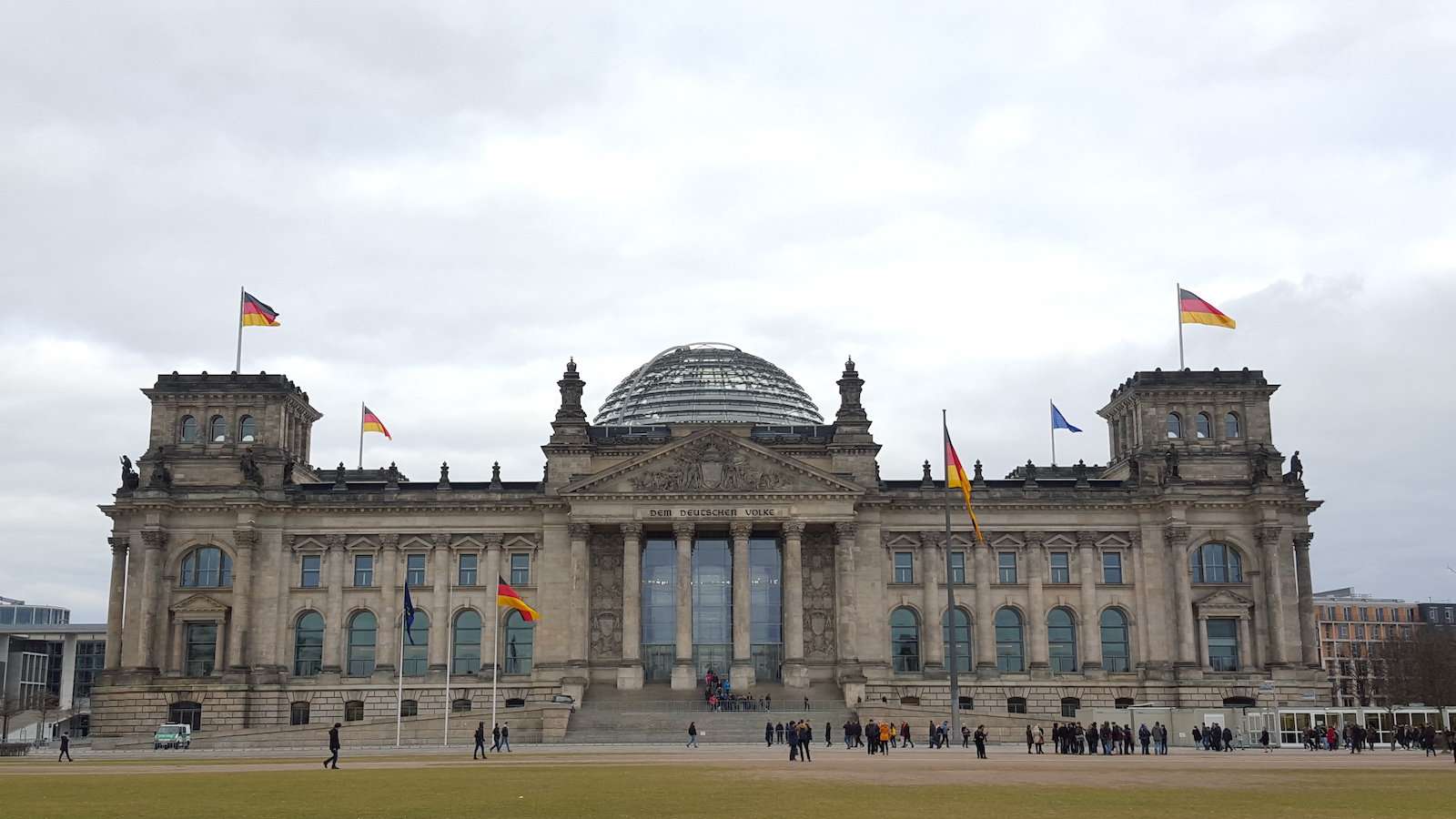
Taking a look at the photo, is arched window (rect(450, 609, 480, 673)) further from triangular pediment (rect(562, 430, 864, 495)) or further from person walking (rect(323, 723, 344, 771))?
person walking (rect(323, 723, 344, 771))

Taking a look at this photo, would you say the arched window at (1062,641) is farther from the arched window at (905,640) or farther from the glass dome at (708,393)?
the glass dome at (708,393)

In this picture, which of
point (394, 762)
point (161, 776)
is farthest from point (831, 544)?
point (161, 776)

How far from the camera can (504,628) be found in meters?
98.7

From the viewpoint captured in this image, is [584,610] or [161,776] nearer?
[161,776]

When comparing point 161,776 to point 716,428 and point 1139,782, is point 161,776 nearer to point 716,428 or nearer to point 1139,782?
point 1139,782

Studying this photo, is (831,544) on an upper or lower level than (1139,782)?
upper

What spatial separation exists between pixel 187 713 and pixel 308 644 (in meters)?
8.51

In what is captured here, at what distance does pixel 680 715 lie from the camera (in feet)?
279

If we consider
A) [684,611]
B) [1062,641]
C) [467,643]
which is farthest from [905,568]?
[467,643]

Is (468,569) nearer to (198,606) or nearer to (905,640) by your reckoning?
(198,606)

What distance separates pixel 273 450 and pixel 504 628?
1986cm

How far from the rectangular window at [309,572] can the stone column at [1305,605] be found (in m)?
64.1

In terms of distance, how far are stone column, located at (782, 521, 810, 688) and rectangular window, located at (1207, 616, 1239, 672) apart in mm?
26404

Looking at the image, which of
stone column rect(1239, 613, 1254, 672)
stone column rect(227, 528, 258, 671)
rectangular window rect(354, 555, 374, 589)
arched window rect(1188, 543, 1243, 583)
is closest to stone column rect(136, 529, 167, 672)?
stone column rect(227, 528, 258, 671)
